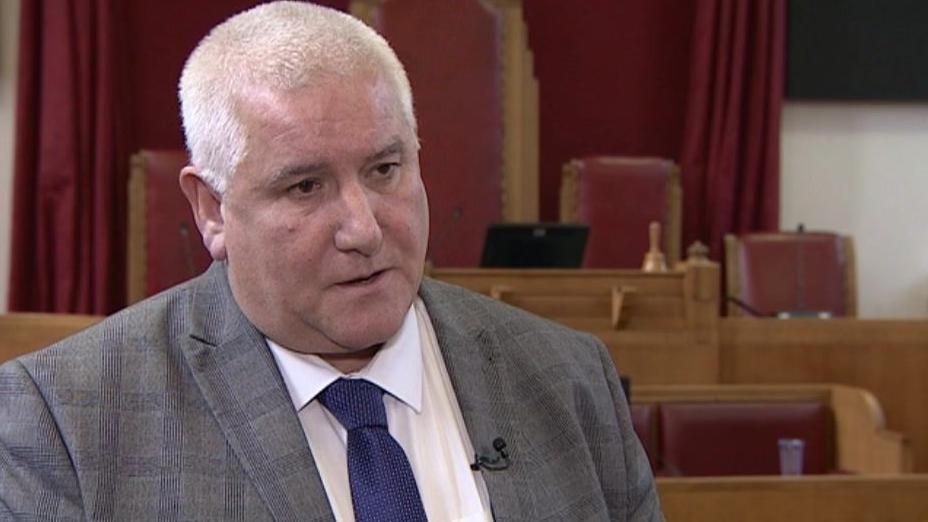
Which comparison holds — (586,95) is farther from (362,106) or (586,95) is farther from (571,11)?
(362,106)

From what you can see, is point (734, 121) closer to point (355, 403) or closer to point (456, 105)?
point (456, 105)

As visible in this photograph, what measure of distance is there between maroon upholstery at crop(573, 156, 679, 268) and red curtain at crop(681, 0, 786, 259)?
49 cm

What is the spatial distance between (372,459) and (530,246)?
3.34m

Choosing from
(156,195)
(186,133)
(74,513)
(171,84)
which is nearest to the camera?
(74,513)

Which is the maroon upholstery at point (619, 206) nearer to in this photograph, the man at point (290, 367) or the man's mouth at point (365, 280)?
the man at point (290, 367)

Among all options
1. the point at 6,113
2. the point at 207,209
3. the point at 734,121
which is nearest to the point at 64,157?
the point at 6,113

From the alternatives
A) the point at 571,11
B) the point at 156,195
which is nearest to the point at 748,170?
the point at 571,11

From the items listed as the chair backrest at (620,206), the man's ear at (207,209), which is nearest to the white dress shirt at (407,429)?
the man's ear at (207,209)

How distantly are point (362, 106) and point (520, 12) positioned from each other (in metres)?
5.05

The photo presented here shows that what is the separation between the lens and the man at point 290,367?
1476 mm

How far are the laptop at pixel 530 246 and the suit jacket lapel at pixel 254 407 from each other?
3201 millimetres

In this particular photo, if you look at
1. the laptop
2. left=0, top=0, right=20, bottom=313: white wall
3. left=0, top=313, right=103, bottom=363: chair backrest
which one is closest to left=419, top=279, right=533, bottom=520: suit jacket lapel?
left=0, top=313, right=103, bottom=363: chair backrest

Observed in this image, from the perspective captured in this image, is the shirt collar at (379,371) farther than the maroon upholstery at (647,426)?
No

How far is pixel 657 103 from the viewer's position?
7109 millimetres
